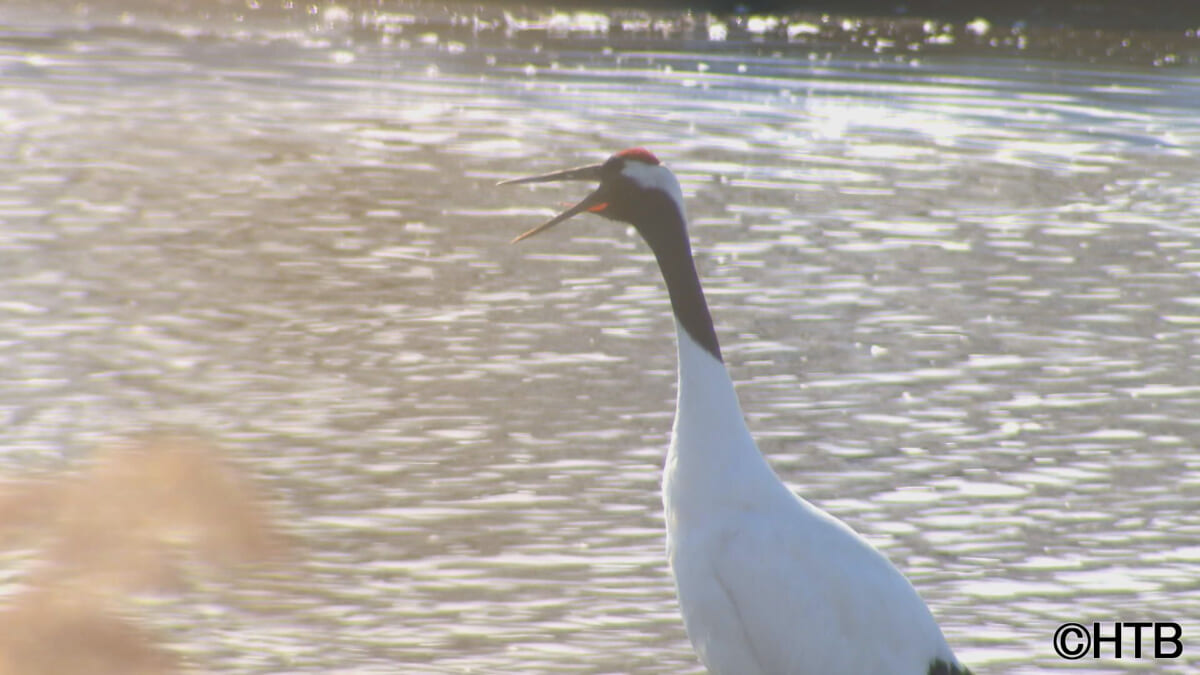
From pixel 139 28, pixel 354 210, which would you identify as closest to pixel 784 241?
pixel 354 210

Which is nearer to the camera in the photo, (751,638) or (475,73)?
(751,638)

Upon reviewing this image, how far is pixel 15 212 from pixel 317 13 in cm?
2423

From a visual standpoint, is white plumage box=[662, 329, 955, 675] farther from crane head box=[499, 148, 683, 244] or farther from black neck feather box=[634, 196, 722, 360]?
crane head box=[499, 148, 683, 244]

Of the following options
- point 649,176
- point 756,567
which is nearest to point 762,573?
point 756,567

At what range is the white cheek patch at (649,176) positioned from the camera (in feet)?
15.1

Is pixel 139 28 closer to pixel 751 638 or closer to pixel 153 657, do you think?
pixel 751 638

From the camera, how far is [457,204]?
14609mm

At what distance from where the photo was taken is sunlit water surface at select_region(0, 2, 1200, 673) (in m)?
6.26

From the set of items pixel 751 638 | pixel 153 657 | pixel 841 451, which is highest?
pixel 153 657

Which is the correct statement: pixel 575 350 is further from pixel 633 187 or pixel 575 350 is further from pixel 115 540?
pixel 115 540

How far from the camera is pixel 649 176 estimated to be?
4.60 m

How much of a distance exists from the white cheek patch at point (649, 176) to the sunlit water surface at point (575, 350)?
1.66 metres

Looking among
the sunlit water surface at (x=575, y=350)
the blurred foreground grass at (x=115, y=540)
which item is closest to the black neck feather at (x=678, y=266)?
the sunlit water surface at (x=575, y=350)

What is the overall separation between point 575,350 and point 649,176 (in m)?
5.30
